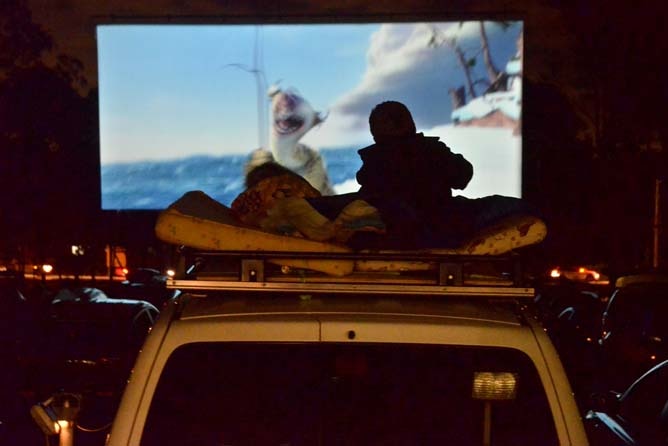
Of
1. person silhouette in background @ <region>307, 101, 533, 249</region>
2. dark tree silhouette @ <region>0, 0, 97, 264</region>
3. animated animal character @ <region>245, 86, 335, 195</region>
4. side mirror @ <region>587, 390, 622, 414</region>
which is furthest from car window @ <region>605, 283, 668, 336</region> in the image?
dark tree silhouette @ <region>0, 0, 97, 264</region>

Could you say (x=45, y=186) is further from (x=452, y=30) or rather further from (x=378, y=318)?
(x=378, y=318)

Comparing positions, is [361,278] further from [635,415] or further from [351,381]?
[635,415]

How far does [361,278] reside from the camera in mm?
3242

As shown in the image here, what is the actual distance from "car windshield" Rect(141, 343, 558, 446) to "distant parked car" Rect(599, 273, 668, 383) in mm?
7097

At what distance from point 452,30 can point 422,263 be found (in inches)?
556

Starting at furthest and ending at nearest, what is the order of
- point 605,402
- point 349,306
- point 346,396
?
point 605,402
point 349,306
point 346,396

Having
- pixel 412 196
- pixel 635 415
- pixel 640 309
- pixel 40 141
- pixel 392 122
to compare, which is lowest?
pixel 635 415

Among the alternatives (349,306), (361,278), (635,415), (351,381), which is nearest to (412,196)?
(361,278)

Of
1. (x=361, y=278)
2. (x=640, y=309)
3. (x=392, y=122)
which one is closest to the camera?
(x=361, y=278)

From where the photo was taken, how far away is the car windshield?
9.45ft

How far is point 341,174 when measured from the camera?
54.3 feet

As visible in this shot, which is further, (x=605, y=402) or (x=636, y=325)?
(x=636, y=325)

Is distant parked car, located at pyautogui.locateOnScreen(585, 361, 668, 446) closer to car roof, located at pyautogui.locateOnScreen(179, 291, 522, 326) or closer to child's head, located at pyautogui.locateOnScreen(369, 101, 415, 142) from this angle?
child's head, located at pyautogui.locateOnScreen(369, 101, 415, 142)

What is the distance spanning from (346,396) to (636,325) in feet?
25.2
